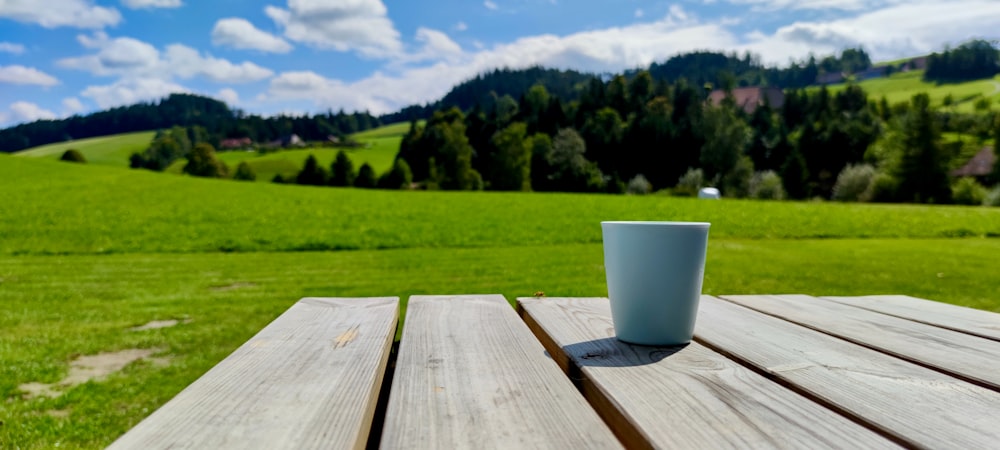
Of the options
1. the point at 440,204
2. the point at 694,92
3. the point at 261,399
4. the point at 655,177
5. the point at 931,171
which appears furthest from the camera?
the point at 694,92

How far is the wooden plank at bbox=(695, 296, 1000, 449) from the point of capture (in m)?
0.81

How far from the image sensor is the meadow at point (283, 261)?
4.99 meters

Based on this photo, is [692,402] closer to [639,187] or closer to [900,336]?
[900,336]

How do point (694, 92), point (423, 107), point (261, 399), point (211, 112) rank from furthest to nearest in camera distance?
1. point (423, 107)
2. point (211, 112)
3. point (694, 92)
4. point (261, 399)

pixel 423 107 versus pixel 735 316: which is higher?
pixel 423 107

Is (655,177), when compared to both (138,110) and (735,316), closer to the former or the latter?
(735,316)

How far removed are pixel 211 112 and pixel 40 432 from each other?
504ft

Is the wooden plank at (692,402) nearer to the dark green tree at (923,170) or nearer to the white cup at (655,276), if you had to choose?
the white cup at (655,276)

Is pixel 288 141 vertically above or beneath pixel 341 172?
above

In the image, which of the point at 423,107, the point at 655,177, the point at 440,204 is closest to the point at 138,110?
the point at 423,107

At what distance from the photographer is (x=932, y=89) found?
10825 centimetres

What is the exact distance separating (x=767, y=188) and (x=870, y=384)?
57.1 metres

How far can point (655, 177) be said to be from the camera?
72.0 meters

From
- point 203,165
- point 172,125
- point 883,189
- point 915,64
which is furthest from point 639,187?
point 915,64
